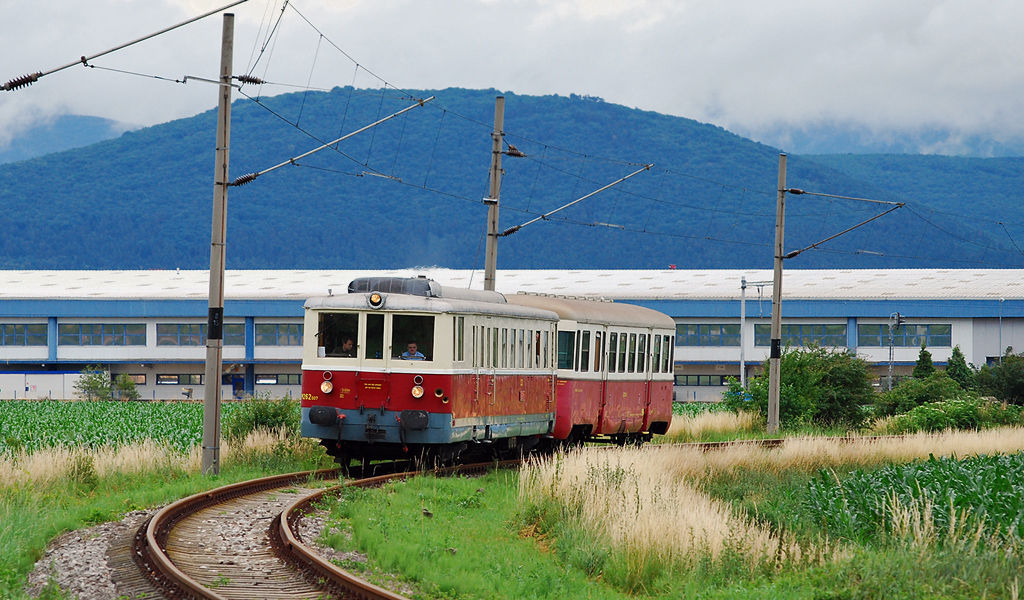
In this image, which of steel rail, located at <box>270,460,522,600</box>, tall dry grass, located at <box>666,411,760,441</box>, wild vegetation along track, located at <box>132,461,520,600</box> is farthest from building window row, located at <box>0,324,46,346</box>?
steel rail, located at <box>270,460,522,600</box>

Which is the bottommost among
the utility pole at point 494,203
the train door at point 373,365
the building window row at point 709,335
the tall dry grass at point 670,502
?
the tall dry grass at point 670,502

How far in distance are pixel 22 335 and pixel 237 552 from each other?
68.2 metres

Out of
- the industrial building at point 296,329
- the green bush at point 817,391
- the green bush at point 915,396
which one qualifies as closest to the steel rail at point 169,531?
the green bush at point 817,391

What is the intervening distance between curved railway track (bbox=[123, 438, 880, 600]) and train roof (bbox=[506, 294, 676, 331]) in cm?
762

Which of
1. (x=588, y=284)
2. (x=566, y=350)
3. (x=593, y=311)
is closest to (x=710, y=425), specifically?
(x=593, y=311)

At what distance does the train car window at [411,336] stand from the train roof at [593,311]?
4.64 metres

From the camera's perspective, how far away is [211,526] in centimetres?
1367

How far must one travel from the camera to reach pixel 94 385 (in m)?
65.2

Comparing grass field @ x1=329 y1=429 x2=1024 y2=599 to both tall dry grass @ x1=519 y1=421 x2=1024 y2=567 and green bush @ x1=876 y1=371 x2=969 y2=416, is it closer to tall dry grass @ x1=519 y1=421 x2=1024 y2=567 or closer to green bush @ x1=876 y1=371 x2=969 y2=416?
tall dry grass @ x1=519 y1=421 x2=1024 y2=567

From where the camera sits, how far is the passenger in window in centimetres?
1873

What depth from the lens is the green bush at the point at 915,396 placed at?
42.8 metres

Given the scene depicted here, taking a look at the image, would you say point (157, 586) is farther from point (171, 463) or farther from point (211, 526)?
point (171, 463)

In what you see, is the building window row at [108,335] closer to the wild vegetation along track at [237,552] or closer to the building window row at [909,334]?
the building window row at [909,334]

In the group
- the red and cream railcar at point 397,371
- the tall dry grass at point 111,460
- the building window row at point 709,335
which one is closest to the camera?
the tall dry grass at point 111,460
